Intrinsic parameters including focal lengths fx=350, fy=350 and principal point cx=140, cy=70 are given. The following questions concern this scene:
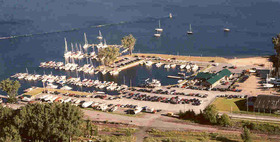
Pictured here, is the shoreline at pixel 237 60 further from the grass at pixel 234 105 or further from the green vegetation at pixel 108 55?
the grass at pixel 234 105

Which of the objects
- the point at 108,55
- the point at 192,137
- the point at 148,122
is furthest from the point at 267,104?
the point at 108,55

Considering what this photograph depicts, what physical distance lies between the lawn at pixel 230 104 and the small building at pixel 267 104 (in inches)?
157

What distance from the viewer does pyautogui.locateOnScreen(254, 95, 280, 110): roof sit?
3425 inches

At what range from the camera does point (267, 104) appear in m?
88.1

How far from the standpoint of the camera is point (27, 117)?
72.9m

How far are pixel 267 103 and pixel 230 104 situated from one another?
979 cm

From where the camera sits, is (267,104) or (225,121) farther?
(267,104)

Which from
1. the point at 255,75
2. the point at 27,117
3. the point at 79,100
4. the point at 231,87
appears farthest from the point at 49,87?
the point at 255,75

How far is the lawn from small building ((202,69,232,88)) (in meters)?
11.9

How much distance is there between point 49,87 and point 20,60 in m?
52.0

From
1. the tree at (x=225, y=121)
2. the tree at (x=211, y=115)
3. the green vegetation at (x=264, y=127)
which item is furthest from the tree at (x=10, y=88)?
the green vegetation at (x=264, y=127)

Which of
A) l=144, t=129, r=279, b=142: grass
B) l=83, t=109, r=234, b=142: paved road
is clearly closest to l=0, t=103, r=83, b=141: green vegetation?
l=83, t=109, r=234, b=142: paved road

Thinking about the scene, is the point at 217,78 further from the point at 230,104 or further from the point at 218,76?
the point at 230,104

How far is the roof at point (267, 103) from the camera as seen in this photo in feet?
285
